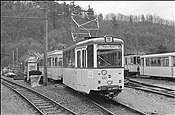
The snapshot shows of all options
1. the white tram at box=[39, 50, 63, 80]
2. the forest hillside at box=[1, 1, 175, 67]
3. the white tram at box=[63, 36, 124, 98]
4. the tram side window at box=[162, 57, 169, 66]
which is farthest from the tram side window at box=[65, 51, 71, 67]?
the forest hillside at box=[1, 1, 175, 67]

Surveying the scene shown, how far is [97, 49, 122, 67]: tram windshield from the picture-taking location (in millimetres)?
11930

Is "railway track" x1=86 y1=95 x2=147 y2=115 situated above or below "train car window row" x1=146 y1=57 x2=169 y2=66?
below

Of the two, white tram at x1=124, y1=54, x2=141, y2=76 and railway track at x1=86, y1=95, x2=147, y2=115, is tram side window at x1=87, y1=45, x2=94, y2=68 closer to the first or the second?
railway track at x1=86, y1=95, x2=147, y2=115

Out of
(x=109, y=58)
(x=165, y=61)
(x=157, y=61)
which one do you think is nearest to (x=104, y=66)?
(x=109, y=58)

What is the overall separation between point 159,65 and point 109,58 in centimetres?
1670

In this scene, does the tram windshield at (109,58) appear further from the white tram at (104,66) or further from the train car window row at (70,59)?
the train car window row at (70,59)

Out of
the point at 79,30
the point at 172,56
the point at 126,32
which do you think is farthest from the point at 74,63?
the point at 126,32

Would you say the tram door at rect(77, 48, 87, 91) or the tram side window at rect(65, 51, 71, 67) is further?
the tram side window at rect(65, 51, 71, 67)

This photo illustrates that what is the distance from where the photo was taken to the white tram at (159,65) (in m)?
25.1

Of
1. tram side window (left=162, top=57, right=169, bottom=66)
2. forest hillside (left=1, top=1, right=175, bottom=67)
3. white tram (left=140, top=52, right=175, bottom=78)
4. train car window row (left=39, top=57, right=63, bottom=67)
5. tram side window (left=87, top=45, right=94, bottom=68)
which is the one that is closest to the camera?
tram side window (left=87, top=45, right=94, bottom=68)

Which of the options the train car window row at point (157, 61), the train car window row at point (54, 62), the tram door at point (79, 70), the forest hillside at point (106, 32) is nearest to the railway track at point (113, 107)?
the tram door at point (79, 70)

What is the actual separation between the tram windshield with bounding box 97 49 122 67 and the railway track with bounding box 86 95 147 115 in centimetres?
172

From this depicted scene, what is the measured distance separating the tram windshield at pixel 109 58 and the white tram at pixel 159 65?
13.9 meters

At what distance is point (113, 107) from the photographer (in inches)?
442
